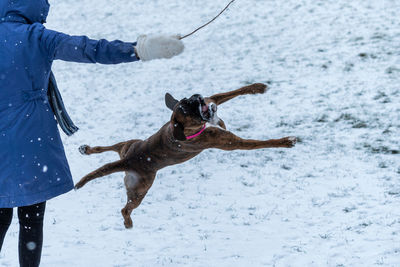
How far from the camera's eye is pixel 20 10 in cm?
211

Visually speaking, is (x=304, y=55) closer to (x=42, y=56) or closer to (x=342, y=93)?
(x=342, y=93)

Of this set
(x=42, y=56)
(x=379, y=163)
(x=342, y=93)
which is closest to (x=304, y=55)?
(x=342, y=93)

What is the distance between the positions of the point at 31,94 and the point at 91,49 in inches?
19.5

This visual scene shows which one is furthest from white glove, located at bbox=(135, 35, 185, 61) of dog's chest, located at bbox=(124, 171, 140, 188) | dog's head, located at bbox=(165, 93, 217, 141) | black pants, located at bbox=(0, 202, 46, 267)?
dog's chest, located at bbox=(124, 171, 140, 188)

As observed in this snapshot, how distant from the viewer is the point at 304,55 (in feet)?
28.8

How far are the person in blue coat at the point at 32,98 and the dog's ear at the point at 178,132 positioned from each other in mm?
956

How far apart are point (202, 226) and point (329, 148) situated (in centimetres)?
240

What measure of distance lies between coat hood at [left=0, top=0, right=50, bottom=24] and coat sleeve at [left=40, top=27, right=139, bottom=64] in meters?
0.22

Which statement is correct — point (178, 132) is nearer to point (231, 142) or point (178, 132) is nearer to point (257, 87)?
point (231, 142)

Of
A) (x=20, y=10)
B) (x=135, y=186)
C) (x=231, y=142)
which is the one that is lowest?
(x=135, y=186)

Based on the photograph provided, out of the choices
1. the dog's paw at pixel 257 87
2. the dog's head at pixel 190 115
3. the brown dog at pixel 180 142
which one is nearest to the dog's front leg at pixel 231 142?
the brown dog at pixel 180 142

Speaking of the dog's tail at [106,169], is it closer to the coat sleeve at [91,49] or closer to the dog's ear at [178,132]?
the dog's ear at [178,132]

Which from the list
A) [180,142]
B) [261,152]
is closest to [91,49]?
[180,142]

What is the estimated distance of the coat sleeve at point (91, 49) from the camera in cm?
200
